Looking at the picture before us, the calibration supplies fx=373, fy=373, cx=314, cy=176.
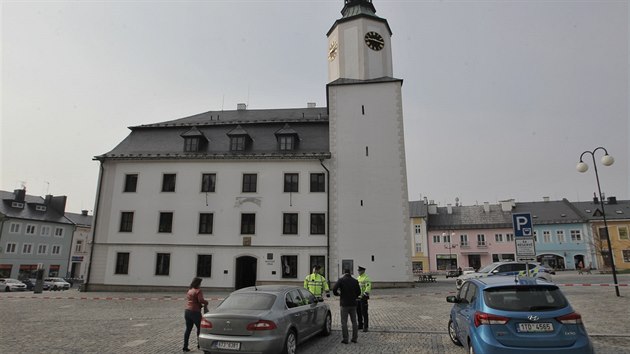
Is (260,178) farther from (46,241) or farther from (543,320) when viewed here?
(46,241)

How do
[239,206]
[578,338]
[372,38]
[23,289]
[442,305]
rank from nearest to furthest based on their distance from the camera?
1. [578,338]
2. [442,305]
3. [239,206]
4. [372,38]
5. [23,289]

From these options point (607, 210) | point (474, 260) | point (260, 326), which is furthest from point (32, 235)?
point (607, 210)

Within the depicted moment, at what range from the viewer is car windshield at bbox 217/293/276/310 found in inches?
299

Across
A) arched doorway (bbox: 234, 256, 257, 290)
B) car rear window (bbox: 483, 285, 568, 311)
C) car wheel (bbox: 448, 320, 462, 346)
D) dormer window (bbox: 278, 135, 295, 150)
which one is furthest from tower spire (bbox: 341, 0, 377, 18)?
car rear window (bbox: 483, 285, 568, 311)

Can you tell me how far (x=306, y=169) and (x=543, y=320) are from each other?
70.1 feet

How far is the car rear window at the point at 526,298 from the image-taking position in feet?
19.6

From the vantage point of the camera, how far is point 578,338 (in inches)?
224

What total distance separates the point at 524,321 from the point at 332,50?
89.7ft

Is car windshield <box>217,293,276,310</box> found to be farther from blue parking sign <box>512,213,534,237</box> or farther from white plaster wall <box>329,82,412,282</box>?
white plaster wall <box>329,82,412,282</box>

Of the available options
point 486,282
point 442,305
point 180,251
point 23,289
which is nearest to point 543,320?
point 486,282

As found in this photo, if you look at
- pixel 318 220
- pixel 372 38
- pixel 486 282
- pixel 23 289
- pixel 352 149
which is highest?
pixel 372 38

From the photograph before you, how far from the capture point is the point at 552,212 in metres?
57.7

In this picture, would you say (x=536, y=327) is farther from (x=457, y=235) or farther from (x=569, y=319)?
(x=457, y=235)

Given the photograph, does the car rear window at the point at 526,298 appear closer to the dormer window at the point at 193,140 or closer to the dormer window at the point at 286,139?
the dormer window at the point at 286,139
